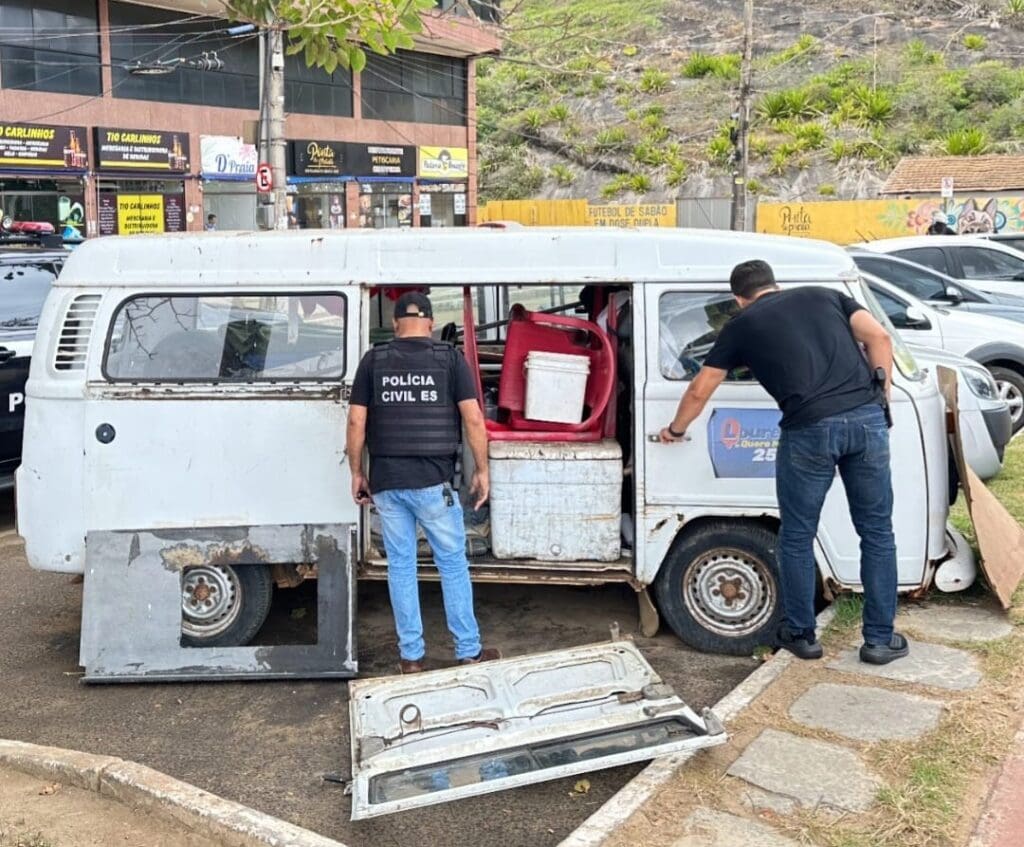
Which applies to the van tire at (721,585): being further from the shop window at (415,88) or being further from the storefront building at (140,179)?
the shop window at (415,88)

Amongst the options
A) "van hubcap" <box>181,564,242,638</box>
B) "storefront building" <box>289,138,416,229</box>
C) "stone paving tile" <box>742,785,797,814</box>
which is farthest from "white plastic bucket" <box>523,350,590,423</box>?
"storefront building" <box>289,138,416,229</box>

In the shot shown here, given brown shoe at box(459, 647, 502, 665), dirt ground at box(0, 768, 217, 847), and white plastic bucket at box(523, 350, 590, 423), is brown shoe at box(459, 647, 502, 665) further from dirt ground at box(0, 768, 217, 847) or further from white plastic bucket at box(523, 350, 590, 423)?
dirt ground at box(0, 768, 217, 847)

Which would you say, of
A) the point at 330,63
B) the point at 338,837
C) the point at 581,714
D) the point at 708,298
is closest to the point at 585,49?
the point at 330,63

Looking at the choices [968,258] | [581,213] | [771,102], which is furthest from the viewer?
[771,102]

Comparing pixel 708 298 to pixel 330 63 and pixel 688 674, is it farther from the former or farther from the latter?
pixel 330 63

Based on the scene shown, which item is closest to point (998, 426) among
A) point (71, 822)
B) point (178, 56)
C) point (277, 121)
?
point (71, 822)

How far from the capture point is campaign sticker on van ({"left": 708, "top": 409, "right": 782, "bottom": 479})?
205 inches

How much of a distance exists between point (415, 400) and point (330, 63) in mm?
2693

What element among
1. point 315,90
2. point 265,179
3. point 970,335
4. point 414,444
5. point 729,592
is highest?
point 315,90

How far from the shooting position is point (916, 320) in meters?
9.99

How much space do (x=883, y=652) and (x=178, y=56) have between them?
26.2 metres

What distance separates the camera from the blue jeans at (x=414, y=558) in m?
4.97

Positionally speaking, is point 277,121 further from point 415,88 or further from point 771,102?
point 771,102

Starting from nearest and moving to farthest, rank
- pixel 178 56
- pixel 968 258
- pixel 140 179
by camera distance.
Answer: pixel 968 258 < pixel 140 179 < pixel 178 56
